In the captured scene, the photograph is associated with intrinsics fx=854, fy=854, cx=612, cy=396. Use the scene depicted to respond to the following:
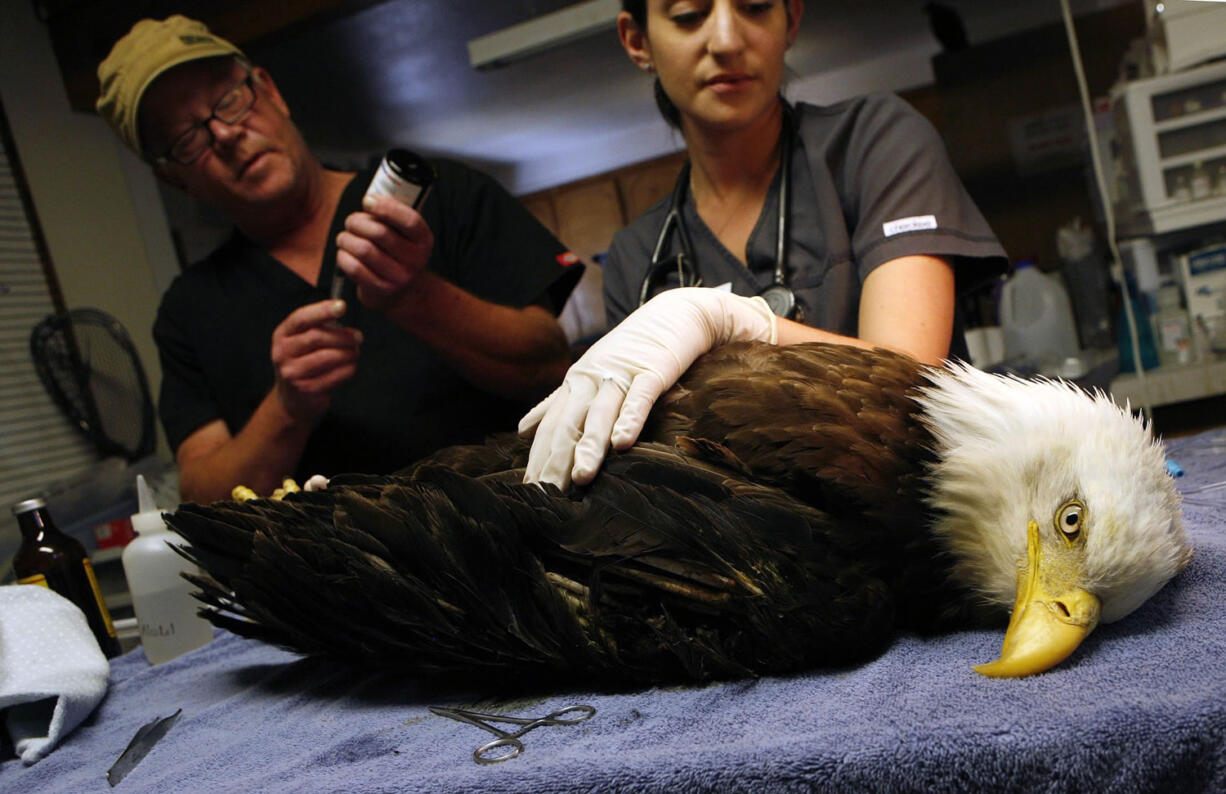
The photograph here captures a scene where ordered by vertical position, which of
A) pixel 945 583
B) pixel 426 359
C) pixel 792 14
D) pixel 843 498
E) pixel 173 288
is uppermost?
pixel 792 14

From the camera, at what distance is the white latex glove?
815 millimetres

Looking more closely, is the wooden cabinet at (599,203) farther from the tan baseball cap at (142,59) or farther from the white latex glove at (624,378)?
the white latex glove at (624,378)

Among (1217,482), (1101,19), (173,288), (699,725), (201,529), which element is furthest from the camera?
(1101,19)

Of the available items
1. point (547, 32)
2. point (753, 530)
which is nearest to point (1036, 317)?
point (547, 32)

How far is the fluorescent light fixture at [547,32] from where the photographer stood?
3096 mm

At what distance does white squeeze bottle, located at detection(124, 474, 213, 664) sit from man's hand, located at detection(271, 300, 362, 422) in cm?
30

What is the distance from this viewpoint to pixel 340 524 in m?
0.85

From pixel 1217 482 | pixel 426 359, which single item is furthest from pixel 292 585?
pixel 1217 482

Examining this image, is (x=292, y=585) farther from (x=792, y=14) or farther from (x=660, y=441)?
(x=792, y=14)

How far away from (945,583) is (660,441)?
0.96 feet

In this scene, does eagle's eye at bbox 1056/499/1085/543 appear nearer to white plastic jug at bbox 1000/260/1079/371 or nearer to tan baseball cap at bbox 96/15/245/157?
tan baseball cap at bbox 96/15/245/157

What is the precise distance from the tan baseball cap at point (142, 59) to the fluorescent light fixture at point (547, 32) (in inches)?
67.1

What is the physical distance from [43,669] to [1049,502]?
113 cm

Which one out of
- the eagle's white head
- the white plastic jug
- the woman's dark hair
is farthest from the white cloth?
the white plastic jug
